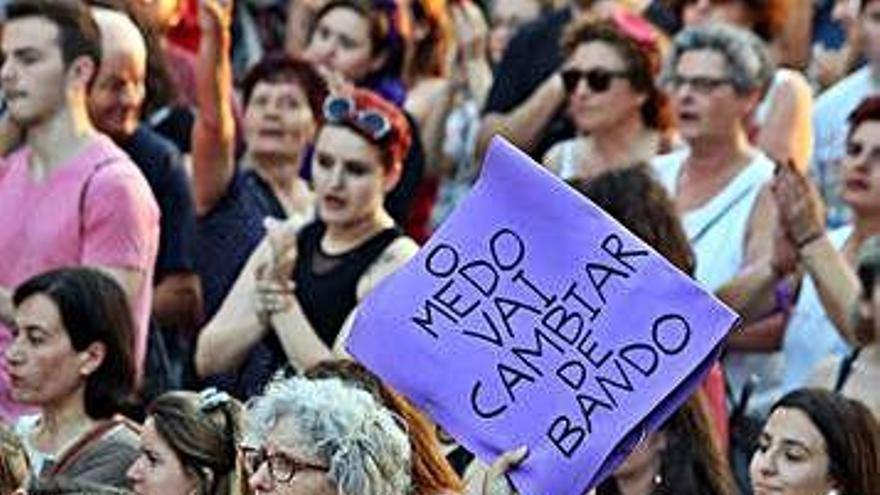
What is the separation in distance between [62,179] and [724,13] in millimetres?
2845

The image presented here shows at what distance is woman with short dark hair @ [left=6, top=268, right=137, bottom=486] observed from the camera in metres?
9.08

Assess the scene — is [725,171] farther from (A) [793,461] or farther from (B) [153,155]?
(A) [793,461]

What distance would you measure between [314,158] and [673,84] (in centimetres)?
122

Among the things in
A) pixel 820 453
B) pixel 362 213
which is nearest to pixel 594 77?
pixel 362 213

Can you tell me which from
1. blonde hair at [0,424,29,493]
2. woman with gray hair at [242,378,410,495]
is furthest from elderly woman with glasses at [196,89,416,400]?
woman with gray hair at [242,378,410,495]

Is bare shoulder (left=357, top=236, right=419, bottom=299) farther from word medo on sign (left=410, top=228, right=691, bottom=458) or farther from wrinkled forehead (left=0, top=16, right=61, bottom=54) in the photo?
word medo on sign (left=410, top=228, right=691, bottom=458)

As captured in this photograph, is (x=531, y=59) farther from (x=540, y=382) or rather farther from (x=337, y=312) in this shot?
(x=540, y=382)

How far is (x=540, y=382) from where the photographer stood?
7062 mm

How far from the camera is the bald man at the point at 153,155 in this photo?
10.5m

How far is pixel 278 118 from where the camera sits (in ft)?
36.6

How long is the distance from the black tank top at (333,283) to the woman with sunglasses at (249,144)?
3.01 ft

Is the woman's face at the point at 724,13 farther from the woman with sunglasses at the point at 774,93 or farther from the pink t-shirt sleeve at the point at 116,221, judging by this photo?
the pink t-shirt sleeve at the point at 116,221

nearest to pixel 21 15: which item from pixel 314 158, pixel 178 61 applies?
pixel 314 158

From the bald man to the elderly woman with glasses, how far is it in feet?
1.94
